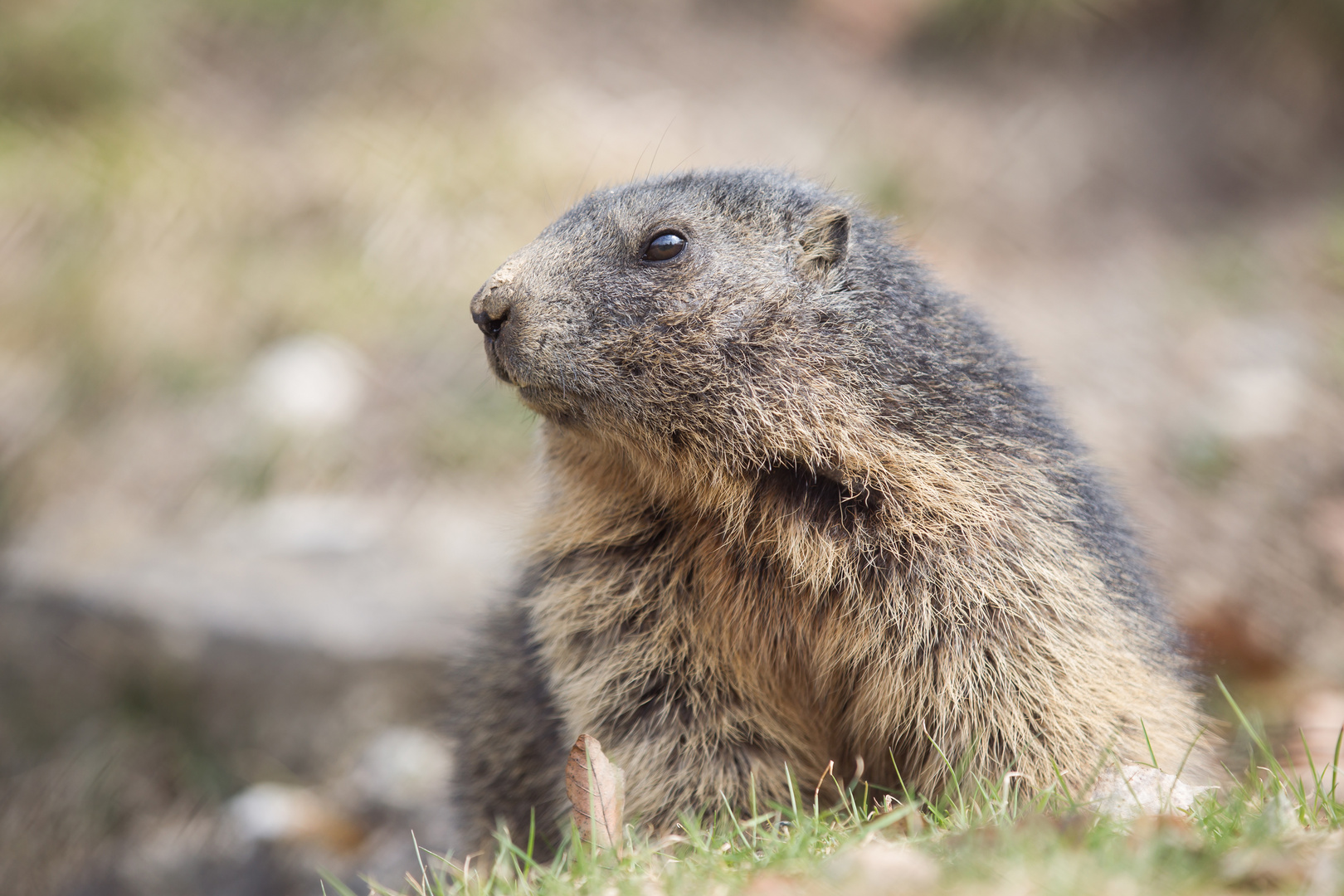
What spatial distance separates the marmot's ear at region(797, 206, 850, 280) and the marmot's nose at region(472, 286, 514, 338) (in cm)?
108

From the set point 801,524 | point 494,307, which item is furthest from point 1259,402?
point 494,307

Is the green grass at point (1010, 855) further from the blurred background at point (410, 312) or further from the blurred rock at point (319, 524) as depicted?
the blurred rock at point (319, 524)

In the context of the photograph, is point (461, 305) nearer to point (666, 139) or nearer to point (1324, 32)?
point (666, 139)

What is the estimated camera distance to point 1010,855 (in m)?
2.46

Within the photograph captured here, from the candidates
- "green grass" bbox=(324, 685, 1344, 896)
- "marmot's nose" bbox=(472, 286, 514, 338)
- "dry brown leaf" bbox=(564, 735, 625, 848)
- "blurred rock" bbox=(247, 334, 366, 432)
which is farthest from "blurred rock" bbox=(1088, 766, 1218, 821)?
"blurred rock" bbox=(247, 334, 366, 432)

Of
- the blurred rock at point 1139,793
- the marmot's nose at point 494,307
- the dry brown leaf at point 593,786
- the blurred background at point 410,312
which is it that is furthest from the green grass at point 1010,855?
the blurred background at point 410,312

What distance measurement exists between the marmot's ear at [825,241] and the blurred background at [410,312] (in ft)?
6.21

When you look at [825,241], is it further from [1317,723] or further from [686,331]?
[1317,723]

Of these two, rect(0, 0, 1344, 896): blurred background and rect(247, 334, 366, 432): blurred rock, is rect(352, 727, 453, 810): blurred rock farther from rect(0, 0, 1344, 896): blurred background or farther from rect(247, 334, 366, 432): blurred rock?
rect(247, 334, 366, 432): blurred rock

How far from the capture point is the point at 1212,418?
842 centimetres

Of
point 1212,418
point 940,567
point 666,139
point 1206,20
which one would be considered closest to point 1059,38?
point 1206,20

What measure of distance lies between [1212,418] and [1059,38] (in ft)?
17.0

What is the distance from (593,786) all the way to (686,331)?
1635 millimetres

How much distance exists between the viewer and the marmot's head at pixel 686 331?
12.3 ft
